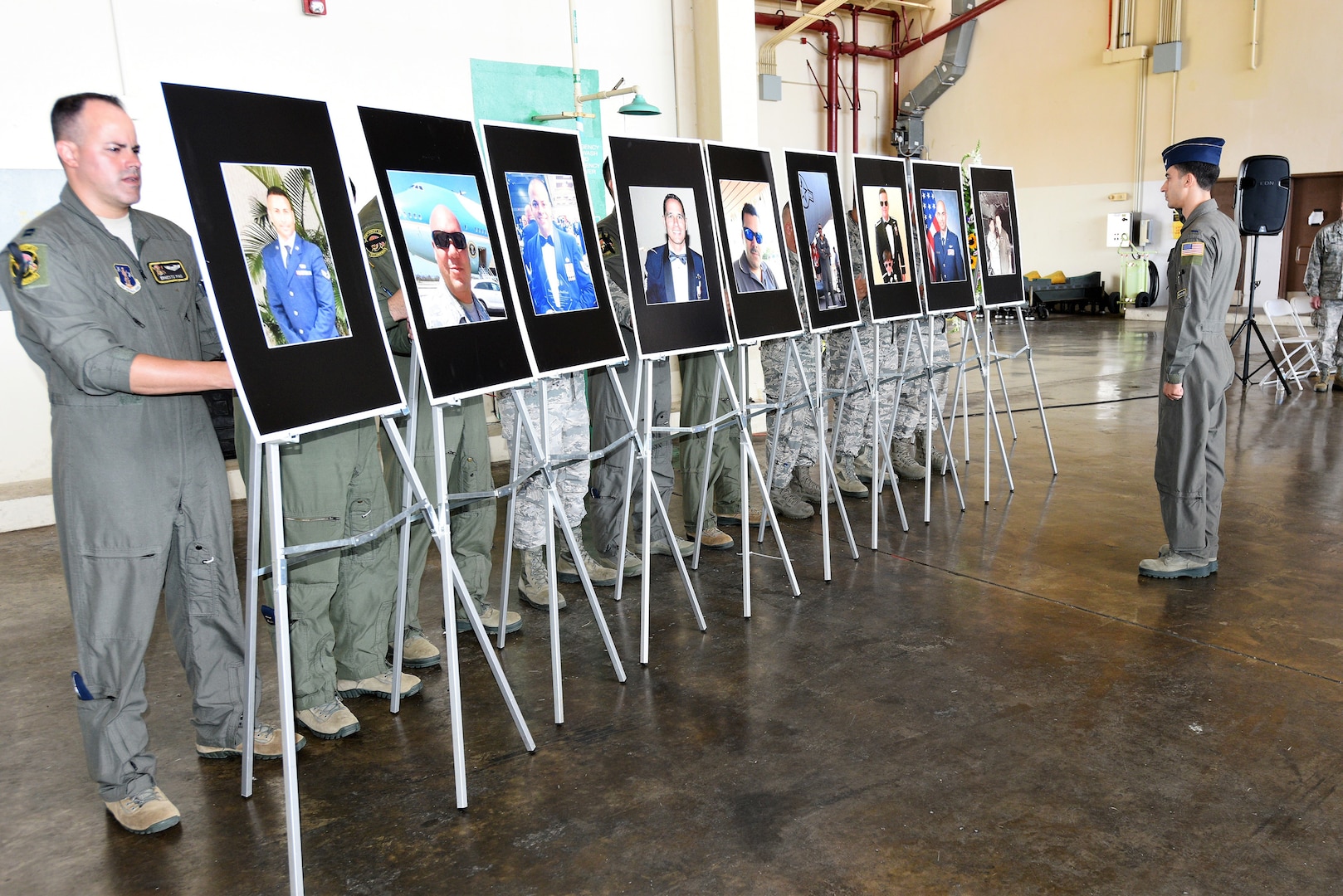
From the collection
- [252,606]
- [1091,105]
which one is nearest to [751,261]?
[252,606]

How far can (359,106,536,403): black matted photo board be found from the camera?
2.38 m

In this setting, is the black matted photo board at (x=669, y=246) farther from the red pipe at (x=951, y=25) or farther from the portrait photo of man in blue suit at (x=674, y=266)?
the red pipe at (x=951, y=25)

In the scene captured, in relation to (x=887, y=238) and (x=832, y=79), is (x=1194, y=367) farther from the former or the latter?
(x=832, y=79)

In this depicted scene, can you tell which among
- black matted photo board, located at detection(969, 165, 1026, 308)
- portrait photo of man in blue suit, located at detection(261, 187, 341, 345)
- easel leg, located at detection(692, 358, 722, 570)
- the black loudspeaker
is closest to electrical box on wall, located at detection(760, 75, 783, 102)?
the black loudspeaker

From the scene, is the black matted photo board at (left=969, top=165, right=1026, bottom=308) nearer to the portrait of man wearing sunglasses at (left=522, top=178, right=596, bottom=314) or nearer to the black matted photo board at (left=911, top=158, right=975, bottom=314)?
the black matted photo board at (left=911, top=158, right=975, bottom=314)

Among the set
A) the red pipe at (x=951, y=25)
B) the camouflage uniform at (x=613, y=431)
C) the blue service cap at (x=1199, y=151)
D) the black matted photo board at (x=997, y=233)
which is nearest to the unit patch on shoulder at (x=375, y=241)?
the camouflage uniform at (x=613, y=431)

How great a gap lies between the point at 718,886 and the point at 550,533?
122 centimetres

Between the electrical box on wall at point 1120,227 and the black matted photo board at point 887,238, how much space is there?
11675mm

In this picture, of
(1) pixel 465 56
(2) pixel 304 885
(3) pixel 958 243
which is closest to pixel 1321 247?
(3) pixel 958 243

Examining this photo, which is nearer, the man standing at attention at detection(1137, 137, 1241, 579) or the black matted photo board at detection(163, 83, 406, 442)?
the black matted photo board at detection(163, 83, 406, 442)

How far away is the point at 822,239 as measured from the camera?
4.18 m

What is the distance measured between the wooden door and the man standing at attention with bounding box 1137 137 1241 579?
1101cm

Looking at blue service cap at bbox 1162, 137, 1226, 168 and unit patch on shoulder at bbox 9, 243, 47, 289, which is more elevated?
blue service cap at bbox 1162, 137, 1226, 168

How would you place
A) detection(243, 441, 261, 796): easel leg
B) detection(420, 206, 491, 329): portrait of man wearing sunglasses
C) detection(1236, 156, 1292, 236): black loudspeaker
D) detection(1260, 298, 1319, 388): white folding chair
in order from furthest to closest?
detection(1260, 298, 1319, 388): white folding chair → detection(1236, 156, 1292, 236): black loudspeaker → detection(420, 206, 491, 329): portrait of man wearing sunglasses → detection(243, 441, 261, 796): easel leg
